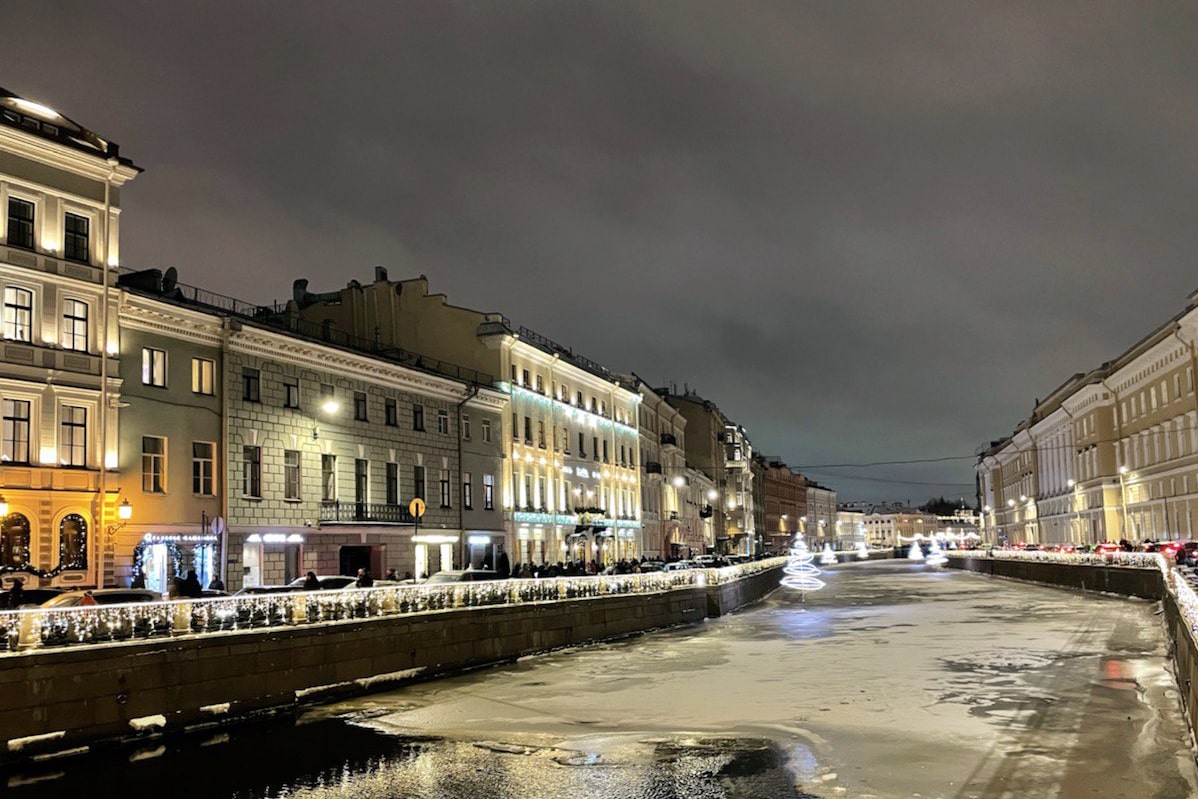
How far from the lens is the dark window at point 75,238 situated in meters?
29.9

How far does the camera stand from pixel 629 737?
16.3 metres

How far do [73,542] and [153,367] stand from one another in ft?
18.5

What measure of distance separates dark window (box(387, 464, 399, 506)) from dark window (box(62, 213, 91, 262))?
1603 cm

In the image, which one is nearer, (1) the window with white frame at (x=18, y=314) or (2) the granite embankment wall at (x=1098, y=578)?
Result: (1) the window with white frame at (x=18, y=314)

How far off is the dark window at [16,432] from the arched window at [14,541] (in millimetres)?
1458

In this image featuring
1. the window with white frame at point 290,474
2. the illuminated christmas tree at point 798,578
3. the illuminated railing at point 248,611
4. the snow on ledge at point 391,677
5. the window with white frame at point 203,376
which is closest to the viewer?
the illuminated railing at point 248,611

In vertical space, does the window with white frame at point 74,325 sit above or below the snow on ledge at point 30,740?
above

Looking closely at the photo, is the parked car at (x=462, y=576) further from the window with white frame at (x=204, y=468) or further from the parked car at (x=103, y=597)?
the parked car at (x=103, y=597)

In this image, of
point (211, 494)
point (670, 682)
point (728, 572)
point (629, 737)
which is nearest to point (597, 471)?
point (728, 572)

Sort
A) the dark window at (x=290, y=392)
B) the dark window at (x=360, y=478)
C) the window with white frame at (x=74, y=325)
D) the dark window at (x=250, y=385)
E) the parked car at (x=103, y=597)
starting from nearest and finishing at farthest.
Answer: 1. the parked car at (x=103, y=597)
2. the window with white frame at (x=74, y=325)
3. the dark window at (x=250, y=385)
4. the dark window at (x=290, y=392)
5. the dark window at (x=360, y=478)

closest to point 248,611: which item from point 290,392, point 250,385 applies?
point 250,385

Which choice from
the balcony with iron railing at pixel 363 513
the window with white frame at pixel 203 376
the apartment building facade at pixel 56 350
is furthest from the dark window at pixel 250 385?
the apartment building facade at pixel 56 350

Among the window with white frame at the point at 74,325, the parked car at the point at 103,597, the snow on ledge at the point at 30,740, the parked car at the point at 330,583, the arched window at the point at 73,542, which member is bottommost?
the snow on ledge at the point at 30,740

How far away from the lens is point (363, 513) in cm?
4091
